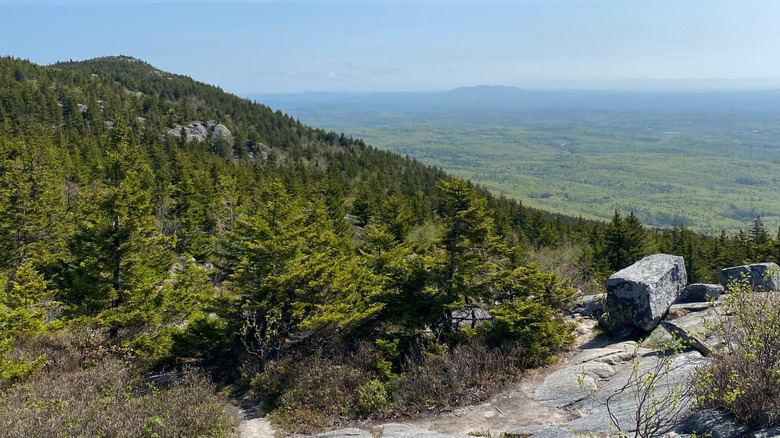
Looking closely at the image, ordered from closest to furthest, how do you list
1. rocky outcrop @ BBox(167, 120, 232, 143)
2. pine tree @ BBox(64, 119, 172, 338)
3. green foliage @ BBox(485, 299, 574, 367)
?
1. green foliage @ BBox(485, 299, 574, 367)
2. pine tree @ BBox(64, 119, 172, 338)
3. rocky outcrop @ BBox(167, 120, 232, 143)

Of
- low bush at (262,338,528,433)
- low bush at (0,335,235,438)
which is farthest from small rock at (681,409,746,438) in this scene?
low bush at (0,335,235,438)

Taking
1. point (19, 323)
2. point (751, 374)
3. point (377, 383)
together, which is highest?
point (751, 374)

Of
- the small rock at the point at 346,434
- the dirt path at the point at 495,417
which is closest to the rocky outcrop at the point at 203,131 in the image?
the dirt path at the point at 495,417

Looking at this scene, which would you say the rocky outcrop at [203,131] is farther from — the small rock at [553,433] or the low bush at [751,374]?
the low bush at [751,374]

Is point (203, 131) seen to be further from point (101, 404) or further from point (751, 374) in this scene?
point (751, 374)

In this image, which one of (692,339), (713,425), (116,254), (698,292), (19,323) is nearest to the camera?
(713,425)

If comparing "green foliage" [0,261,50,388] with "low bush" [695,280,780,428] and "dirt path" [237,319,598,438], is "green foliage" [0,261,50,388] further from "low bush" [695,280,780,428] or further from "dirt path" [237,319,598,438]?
"low bush" [695,280,780,428]

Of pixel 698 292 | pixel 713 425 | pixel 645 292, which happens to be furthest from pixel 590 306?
pixel 713 425
